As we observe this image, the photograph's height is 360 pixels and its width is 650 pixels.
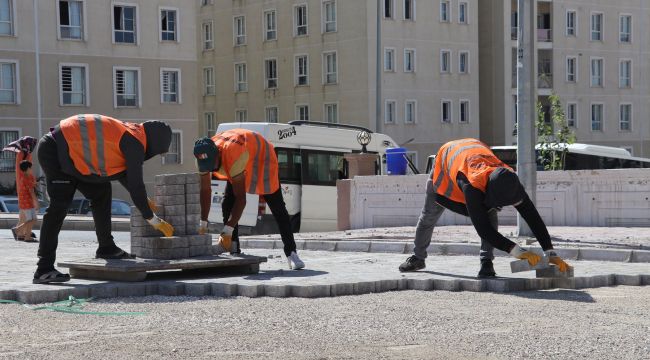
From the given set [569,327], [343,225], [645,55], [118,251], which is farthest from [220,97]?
[569,327]

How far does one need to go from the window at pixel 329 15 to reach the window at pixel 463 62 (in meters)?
7.45

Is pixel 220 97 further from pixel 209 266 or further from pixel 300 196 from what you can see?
pixel 209 266

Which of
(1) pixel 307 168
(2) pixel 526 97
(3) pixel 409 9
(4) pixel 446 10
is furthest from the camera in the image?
(4) pixel 446 10

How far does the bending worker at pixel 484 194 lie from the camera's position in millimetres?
10500

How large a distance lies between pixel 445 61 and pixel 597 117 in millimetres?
11919

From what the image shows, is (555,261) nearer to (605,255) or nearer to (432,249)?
(605,255)

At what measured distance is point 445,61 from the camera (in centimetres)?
5934

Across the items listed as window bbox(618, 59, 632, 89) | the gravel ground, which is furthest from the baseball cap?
window bbox(618, 59, 632, 89)

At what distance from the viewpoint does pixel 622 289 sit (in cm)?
1099

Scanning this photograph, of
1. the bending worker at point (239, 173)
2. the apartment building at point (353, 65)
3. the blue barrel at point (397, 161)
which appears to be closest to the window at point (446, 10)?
the apartment building at point (353, 65)

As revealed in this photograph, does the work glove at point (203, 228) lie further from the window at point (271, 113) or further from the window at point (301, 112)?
the window at point (271, 113)

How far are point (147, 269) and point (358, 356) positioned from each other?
4.18 m

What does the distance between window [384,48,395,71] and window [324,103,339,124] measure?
3.27 m

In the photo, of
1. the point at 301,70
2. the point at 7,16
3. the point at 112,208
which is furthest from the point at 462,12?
the point at 112,208
